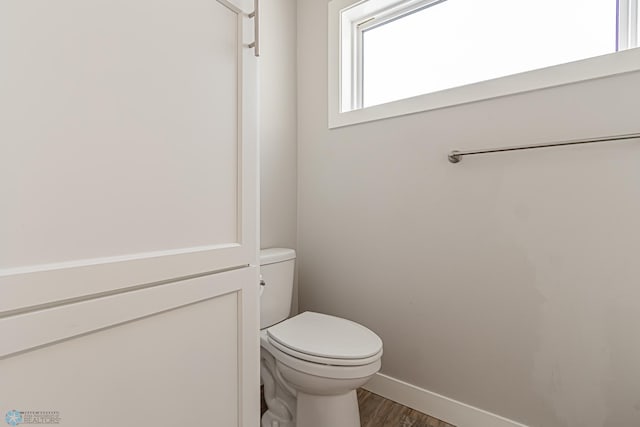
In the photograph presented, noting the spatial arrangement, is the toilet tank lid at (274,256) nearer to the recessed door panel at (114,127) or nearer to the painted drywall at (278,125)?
the painted drywall at (278,125)

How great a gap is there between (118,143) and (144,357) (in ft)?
1.42

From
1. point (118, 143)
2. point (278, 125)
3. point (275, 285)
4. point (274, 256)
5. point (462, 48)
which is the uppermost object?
point (462, 48)

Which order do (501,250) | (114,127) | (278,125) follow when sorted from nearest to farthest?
1. (114,127)
2. (501,250)
3. (278,125)

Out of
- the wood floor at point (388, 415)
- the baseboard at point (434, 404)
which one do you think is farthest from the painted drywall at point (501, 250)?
the wood floor at point (388, 415)

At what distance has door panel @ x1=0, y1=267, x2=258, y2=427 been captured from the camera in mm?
464

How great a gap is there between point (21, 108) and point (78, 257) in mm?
250

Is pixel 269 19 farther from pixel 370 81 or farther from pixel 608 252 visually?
pixel 608 252

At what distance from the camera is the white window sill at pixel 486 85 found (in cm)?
98

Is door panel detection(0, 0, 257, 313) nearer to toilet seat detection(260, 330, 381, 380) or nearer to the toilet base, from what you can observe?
toilet seat detection(260, 330, 381, 380)

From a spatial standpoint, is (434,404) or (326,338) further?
(434,404)

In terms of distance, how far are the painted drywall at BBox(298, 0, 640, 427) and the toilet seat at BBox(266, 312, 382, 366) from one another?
1.20ft

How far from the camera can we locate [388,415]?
134cm

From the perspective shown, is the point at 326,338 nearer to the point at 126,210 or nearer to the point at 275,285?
the point at 275,285

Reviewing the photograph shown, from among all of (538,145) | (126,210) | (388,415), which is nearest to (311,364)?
(388,415)
